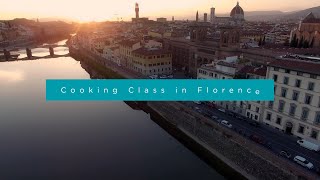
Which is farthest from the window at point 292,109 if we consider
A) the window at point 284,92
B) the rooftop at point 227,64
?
the rooftop at point 227,64

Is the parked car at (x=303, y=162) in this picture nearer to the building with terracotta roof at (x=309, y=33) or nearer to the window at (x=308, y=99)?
the window at (x=308, y=99)

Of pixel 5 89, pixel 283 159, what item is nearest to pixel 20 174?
Answer: pixel 283 159

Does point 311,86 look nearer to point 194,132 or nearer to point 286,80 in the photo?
point 286,80

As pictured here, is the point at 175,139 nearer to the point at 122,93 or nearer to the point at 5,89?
the point at 122,93

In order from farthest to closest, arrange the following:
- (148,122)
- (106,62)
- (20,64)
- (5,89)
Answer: (20,64)
(106,62)
(5,89)
(148,122)

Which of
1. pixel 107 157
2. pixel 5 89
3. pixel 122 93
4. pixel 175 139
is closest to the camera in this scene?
pixel 122 93

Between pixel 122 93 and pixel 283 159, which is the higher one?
pixel 122 93
